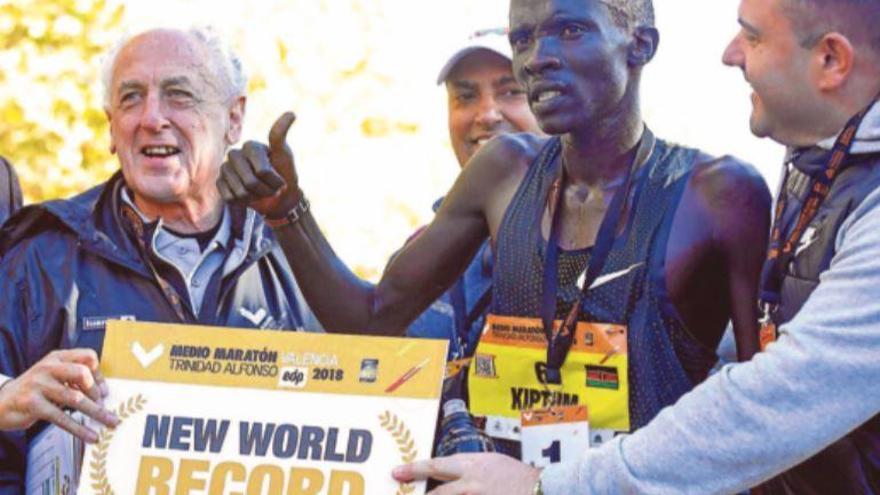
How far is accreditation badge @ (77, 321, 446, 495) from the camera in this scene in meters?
3.10

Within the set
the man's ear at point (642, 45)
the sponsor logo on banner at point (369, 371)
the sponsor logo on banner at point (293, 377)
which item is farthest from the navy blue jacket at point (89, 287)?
the man's ear at point (642, 45)

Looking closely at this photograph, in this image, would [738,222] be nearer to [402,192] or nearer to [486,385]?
[486,385]

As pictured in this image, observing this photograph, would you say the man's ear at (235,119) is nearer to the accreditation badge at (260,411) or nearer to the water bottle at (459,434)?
the accreditation badge at (260,411)

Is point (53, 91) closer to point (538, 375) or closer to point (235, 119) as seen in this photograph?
point (235, 119)

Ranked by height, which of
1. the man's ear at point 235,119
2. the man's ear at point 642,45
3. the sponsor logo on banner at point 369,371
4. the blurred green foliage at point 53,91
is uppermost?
the blurred green foliage at point 53,91

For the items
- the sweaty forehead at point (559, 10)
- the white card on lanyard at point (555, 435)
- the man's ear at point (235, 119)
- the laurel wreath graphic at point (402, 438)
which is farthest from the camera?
the man's ear at point (235, 119)

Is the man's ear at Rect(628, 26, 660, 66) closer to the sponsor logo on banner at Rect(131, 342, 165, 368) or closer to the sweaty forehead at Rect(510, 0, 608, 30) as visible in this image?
the sweaty forehead at Rect(510, 0, 608, 30)

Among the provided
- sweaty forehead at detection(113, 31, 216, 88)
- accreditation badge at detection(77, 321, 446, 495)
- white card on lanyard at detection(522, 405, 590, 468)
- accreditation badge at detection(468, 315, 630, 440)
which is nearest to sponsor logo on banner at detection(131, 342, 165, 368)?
accreditation badge at detection(77, 321, 446, 495)

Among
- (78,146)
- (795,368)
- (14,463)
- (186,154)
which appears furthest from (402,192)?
(795,368)

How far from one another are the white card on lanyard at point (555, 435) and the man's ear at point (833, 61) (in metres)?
0.80

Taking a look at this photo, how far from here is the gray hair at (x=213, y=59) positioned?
454cm

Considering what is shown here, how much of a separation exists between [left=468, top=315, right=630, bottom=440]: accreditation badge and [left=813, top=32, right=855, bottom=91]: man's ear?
632 millimetres

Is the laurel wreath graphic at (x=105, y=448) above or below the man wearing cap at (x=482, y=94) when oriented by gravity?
below

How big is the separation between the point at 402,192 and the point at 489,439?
19.9 feet
